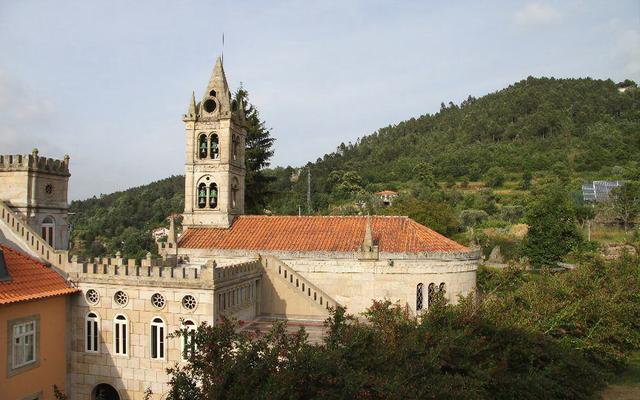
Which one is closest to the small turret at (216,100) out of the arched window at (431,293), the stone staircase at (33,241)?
the stone staircase at (33,241)

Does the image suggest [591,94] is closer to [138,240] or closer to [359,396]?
[138,240]

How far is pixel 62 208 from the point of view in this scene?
30.8m

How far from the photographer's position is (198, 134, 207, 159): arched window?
113 feet

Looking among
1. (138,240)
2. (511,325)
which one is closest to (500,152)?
(138,240)

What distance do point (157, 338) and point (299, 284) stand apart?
25.7 ft

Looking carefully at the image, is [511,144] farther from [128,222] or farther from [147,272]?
[147,272]

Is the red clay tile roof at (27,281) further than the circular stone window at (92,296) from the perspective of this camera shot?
No

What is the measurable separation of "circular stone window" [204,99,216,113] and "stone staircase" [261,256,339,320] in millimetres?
11939

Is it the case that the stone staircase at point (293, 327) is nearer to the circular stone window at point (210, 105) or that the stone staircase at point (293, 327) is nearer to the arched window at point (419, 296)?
the arched window at point (419, 296)

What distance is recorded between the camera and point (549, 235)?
48938 mm

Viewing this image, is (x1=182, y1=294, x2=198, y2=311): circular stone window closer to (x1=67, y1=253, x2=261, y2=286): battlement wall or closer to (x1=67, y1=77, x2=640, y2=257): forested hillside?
(x1=67, y1=253, x2=261, y2=286): battlement wall

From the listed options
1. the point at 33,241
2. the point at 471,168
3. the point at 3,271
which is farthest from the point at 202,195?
the point at 471,168

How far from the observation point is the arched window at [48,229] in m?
29.4

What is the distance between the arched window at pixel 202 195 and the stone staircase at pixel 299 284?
7752 mm
